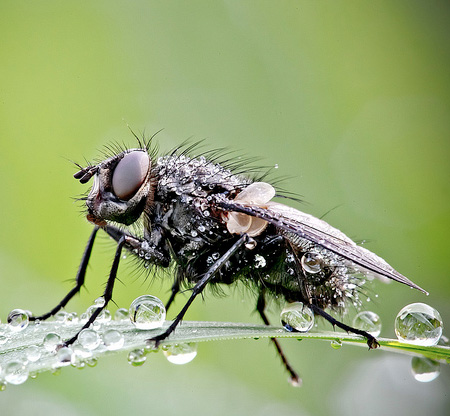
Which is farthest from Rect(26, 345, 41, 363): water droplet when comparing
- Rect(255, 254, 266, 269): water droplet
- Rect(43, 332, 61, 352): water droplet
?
Rect(255, 254, 266, 269): water droplet

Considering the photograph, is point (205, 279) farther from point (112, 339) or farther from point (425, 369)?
point (425, 369)

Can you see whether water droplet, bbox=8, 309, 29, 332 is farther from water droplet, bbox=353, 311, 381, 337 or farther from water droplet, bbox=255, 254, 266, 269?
water droplet, bbox=353, 311, 381, 337

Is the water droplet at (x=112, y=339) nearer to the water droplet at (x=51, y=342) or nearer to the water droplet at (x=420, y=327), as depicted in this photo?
the water droplet at (x=51, y=342)

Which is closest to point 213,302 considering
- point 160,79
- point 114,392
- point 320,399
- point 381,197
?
point 320,399

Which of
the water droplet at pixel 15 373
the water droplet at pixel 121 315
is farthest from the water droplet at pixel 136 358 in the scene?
the water droplet at pixel 121 315

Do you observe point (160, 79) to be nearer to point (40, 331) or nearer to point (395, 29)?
point (395, 29)

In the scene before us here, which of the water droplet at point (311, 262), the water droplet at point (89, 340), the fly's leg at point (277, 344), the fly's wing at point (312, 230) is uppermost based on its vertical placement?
the fly's wing at point (312, 230)
